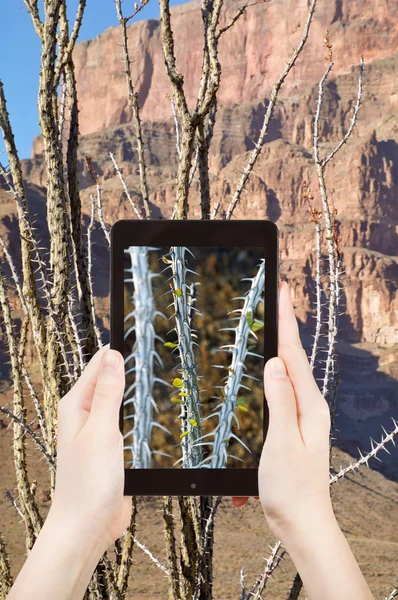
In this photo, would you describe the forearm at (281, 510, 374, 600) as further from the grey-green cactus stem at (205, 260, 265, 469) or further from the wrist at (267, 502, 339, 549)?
the grey-green cactus stem at (205, 260, 265, 469)

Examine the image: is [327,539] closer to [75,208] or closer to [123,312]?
[123,312]

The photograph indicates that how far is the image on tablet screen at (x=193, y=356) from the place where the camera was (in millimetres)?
1058

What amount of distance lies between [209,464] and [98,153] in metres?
48.3

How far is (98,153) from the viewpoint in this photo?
47.9 m

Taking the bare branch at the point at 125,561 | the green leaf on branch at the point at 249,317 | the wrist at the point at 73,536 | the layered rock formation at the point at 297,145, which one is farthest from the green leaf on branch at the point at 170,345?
the layered rock formation at the point at 297,145

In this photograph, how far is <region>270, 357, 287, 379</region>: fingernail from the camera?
87 cm

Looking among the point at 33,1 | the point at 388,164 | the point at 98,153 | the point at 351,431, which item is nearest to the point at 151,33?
the point at 98,153

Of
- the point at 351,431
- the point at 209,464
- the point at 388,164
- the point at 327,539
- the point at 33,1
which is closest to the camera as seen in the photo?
the point at 327,539

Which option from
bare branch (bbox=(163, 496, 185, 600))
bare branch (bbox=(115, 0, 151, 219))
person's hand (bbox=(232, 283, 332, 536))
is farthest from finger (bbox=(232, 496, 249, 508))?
bare branch (bbox=(115, 0, 151, 219))

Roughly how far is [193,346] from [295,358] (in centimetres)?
28

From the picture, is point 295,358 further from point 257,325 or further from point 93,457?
point 93,457

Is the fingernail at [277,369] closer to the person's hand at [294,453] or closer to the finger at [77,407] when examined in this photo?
the person's hand at [294,453]

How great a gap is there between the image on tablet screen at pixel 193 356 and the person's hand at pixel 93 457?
148 millimetres

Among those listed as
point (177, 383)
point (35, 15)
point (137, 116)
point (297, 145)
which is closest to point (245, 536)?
point (137, 116)
